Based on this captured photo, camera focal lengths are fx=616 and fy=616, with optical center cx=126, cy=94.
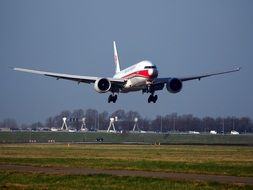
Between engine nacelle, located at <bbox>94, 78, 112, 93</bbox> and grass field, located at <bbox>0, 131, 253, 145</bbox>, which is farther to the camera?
grass field, located at <bbox>0, 131, 253, 145</bbox>

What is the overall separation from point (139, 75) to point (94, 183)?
44.5 meters

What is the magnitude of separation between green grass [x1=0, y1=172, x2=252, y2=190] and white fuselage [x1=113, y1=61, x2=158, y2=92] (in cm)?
4016

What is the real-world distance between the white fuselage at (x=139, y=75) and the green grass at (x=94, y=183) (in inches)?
1581

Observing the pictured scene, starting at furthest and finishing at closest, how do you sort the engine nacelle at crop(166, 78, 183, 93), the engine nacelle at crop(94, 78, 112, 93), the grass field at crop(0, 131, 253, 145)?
the grass field at crop(0, 131, 253, 145) < the engine nacelle at crop(166, 78, 183, 93) < the engine nacelle at crop(94, 78, 112, 93)

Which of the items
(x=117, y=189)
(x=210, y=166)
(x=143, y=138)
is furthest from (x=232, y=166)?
(x=143, y=138)

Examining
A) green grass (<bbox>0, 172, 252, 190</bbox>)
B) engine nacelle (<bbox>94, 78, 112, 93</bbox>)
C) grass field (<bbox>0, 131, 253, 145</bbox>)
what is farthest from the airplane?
green grass (<bbox>0, 172, 252, 190</bbox>)

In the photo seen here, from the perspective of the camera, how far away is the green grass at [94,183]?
107 ft

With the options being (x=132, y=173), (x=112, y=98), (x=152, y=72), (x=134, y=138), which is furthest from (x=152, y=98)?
(x=132, y=173)

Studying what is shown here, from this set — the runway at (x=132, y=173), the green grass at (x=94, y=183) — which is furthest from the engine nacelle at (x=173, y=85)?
the green grass at (x=94, y=183)

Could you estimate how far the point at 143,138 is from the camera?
405ft

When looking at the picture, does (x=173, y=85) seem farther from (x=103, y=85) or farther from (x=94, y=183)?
(x=94, y=183)

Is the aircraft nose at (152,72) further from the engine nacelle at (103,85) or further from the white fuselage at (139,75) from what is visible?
the engine nacelle at (103,85)

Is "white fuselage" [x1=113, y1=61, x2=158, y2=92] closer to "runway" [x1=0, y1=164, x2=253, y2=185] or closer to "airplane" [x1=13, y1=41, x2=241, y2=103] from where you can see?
"airplane" [x1=13, y1=41, x2=241, y2=103]

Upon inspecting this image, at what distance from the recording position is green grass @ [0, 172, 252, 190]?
3269cm
